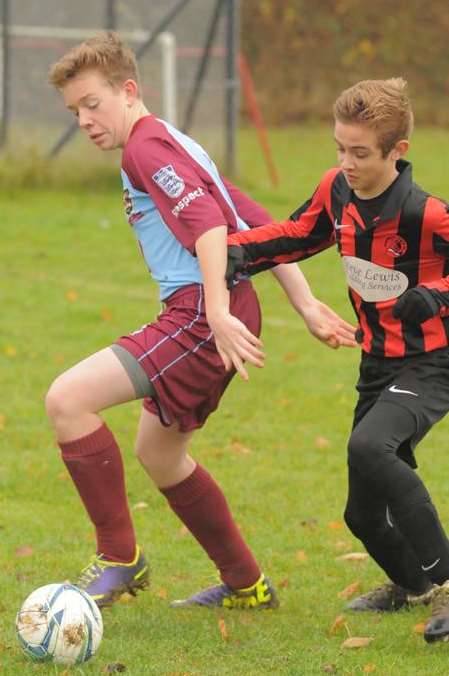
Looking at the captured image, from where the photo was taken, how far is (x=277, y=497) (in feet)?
22.2

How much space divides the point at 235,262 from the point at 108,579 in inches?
47.4

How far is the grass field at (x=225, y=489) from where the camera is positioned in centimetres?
461

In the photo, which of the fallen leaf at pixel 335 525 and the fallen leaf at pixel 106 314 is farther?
the fallen leaf at pixel 106 314

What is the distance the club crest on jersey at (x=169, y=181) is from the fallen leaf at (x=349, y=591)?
1.75 m

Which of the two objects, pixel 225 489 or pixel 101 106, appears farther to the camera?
pixel 225 489

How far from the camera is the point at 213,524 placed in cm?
510

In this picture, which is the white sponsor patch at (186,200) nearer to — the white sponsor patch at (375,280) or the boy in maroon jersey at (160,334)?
the boy in maroon jersey at (160,334)

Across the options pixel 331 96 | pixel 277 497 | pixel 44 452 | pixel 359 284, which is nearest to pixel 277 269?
pixel 359 284

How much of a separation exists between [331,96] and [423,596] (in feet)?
83.5

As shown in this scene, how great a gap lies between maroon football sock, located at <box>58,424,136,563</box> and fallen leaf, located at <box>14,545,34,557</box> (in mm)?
1028

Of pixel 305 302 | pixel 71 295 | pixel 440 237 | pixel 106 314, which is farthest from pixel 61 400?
pixel 71 295

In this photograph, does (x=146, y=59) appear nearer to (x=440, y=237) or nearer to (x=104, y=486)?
(x=104, y=486)

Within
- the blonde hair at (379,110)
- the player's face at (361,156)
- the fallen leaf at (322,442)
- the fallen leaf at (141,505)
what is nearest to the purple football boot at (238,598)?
the fallen leaf at (141,505)

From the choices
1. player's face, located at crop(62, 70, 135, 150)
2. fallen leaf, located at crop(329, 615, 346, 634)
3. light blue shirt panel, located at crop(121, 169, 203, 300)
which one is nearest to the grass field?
fallen leaf, located at crop(329, 615, 346, 634)
